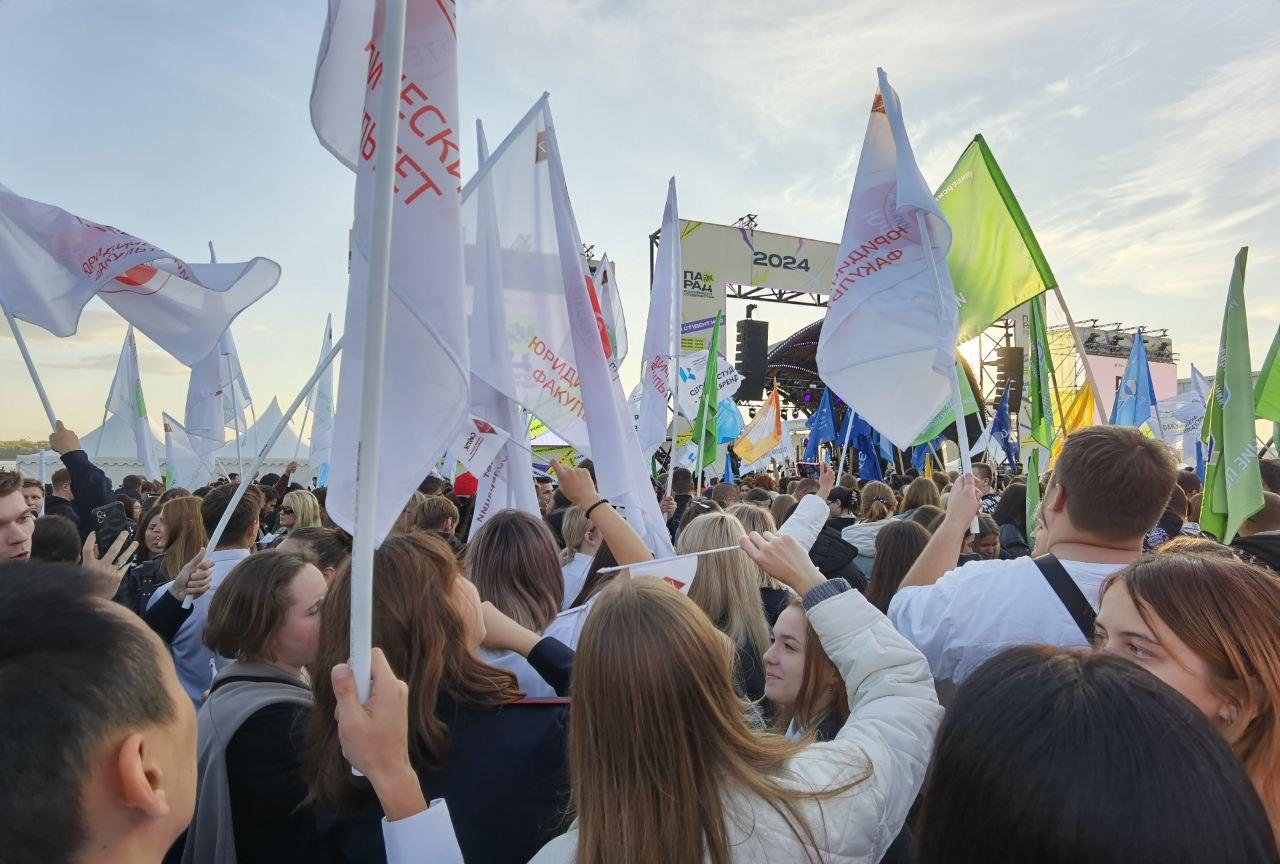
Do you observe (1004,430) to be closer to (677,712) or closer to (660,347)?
(660,347)

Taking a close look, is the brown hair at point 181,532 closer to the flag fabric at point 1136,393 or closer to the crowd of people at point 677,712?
the crowd of people at point 677,712

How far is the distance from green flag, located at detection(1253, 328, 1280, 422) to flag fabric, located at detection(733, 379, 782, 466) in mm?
9085

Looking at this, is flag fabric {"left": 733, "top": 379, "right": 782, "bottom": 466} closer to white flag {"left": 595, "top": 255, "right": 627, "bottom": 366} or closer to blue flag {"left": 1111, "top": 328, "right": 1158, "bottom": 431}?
white flag {"left": 595, "top": 255, "right": 627, "bottom": 366}

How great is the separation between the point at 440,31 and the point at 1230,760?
94.8 inches

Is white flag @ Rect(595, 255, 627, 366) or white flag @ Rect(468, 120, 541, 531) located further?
white flag @ Rect(595, 255, 627, 366)

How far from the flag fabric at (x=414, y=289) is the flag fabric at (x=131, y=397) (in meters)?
10.5

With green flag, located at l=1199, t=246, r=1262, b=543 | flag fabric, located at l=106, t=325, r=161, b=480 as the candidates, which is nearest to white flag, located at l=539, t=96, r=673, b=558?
green flag, located at l=1199, t=246, r=1262, b=543

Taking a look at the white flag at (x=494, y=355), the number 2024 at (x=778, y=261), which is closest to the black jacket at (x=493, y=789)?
the white flag at (x=494, y=355)

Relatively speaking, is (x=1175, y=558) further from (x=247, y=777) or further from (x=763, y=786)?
(x=247, y=777)

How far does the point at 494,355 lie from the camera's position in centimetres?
433

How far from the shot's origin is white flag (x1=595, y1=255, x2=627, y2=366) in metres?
9.10

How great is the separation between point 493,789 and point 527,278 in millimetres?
3341

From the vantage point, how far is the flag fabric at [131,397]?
10828 millimetres

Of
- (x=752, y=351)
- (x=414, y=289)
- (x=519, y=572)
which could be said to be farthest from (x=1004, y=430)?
(x=414, y=289)
